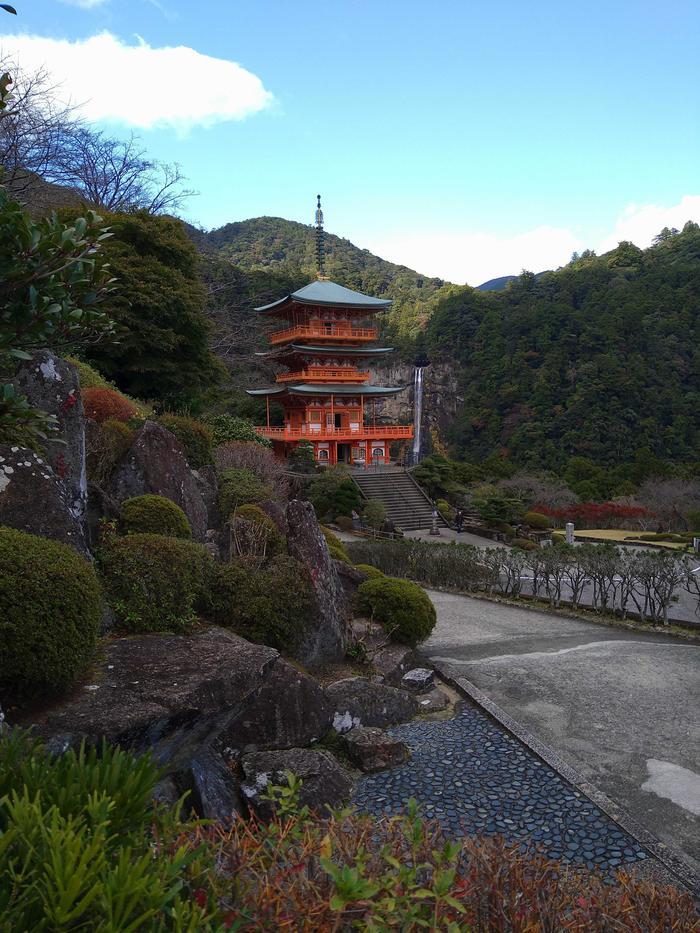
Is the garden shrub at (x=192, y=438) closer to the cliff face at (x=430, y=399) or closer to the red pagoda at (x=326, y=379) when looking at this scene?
the red pagoda at (x=326, y=379)

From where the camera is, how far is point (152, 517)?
6797 mm

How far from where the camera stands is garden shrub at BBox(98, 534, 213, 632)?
5.50 m

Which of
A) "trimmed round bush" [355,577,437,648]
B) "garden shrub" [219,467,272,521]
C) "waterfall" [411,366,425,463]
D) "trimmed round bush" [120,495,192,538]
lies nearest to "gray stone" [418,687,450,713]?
"trimmed round bush" [355,577,437,648]

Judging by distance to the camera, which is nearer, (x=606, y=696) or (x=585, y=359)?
(x=606, y=696)

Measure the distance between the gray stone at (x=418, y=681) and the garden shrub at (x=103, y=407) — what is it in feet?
18.6

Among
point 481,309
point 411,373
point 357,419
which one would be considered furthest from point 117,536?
point 481,309

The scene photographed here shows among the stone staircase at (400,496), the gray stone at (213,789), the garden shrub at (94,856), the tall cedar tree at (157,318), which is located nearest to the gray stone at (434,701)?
the gray stone at (213,789)

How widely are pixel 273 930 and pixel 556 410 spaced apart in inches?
1899

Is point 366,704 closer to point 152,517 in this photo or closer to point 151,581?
point 151,581

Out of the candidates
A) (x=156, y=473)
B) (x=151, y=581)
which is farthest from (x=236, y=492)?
(x=151, y=581)

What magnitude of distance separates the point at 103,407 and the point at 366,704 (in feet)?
19.6

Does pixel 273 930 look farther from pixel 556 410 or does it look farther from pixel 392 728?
pixel 556 410

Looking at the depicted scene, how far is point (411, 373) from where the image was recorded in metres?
57.0

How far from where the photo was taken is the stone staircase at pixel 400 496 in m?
25.9
